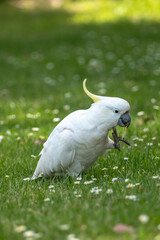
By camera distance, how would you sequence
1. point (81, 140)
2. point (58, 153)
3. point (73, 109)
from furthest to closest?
point (73, 109)
point (58, 153)
point (81, 140)

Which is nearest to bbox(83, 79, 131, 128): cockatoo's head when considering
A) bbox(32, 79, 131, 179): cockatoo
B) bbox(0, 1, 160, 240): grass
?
bbox(32, 79, 131, 179): cockatoo

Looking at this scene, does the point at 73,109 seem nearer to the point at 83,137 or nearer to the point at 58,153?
the point at 58,153

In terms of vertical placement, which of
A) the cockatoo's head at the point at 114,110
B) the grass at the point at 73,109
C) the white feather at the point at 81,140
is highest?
the cockatoo's head at the point at 114,110

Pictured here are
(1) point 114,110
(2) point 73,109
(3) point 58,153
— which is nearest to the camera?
(1) point 114,110

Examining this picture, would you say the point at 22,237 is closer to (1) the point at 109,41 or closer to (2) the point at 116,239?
(2) the point at 116,239

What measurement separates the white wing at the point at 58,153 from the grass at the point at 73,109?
0.10 meters

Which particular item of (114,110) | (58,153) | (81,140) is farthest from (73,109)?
(114,110)

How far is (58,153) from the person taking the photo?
10.5 ft

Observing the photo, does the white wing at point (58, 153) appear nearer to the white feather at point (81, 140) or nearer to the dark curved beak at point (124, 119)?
the white feather at point (81, 140)

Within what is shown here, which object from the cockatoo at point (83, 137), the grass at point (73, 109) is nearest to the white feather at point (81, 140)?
the cockatoo at point (83, 137)

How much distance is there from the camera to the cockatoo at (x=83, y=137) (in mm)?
3006

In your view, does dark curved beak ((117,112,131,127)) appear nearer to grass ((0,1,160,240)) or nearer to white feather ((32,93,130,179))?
white feather ((32,93,130,179))

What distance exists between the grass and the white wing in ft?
0.32

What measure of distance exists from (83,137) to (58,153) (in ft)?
0.88
